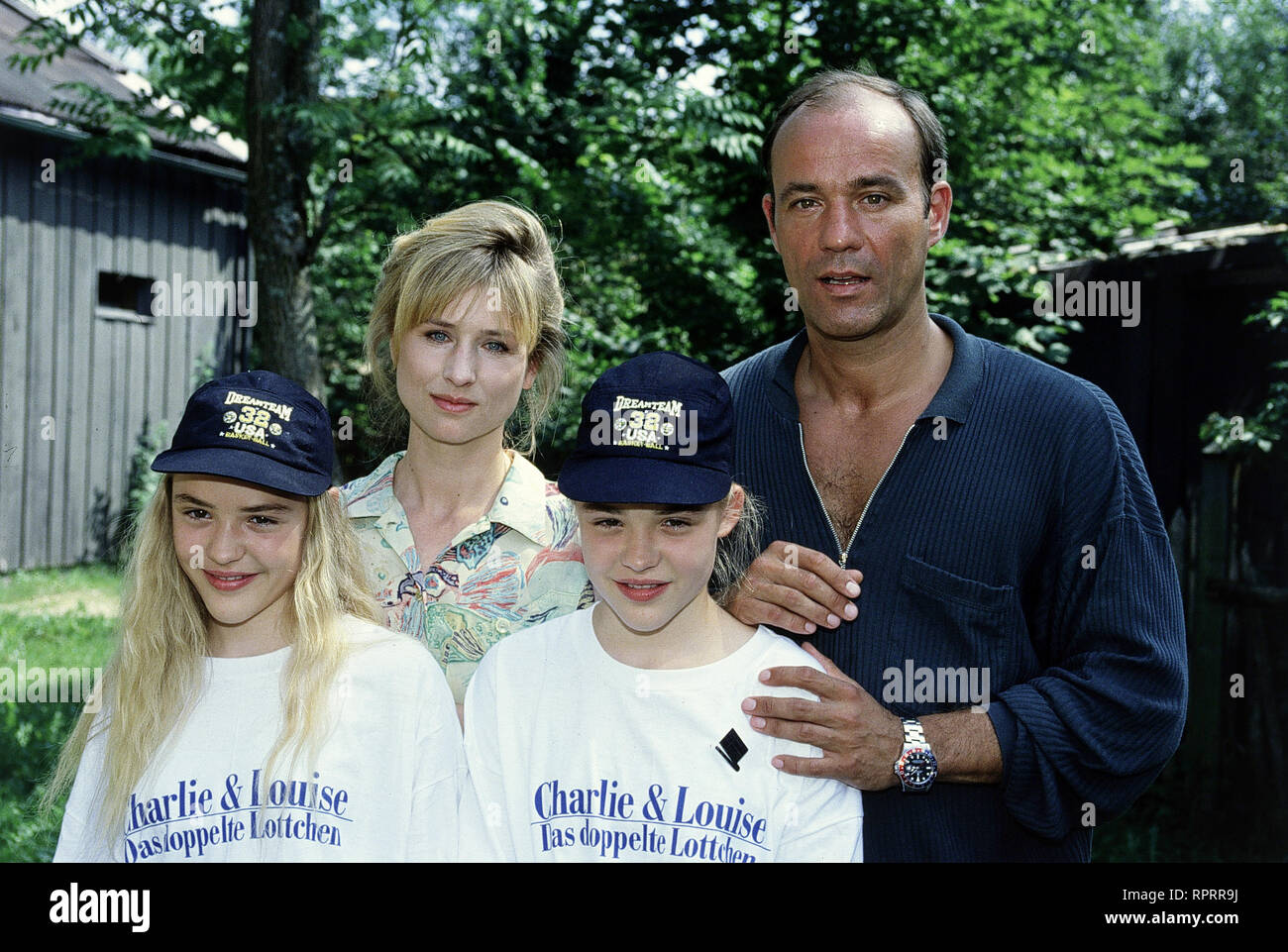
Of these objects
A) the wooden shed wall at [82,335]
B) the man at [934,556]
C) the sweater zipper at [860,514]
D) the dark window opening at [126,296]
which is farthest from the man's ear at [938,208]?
the dark window opening at [126,296]

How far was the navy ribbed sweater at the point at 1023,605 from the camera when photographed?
7.79 ft

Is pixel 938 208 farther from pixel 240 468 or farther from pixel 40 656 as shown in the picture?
pixel 40 656

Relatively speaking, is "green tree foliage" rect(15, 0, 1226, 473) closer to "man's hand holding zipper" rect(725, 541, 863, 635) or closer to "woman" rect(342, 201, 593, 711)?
"woman" rect(342, 201, 593, 711)

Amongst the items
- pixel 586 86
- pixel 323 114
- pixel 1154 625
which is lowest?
pixel 1154 625

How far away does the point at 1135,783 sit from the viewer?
2445 millimetres

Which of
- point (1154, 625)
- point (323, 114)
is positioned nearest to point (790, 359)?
point (1154, 625)

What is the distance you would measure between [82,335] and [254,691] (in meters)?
8.77

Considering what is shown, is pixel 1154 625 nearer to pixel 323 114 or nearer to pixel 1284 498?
pixel 1284 498

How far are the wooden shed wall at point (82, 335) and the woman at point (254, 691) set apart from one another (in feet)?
25.2

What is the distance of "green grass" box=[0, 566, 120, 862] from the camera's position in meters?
5.03

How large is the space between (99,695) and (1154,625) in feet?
7.06

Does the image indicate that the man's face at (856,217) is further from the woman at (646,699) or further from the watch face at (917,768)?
the watch face at (917,768)

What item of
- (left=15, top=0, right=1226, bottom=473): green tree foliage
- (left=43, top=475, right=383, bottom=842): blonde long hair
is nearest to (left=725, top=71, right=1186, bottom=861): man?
(left=43, top=475, right=383, bottom=842): blonde long hair

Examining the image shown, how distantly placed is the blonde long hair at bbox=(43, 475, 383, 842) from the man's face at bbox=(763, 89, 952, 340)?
1171mm
